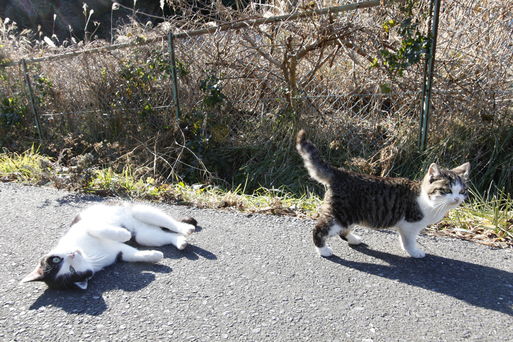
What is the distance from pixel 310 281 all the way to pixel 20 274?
2086mm

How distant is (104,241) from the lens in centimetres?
248

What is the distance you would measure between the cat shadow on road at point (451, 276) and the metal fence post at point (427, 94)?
1849 mm

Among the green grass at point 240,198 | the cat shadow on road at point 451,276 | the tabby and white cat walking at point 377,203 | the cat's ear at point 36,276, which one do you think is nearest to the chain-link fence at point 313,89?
the green grass at point 240,198

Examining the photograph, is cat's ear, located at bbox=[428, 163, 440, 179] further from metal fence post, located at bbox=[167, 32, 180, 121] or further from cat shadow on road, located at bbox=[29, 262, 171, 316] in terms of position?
metal fence post, located at bbox=[167, 32, 180, 121]

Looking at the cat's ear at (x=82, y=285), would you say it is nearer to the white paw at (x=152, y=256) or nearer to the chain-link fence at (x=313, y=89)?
the white paw at (x=152, y=256)

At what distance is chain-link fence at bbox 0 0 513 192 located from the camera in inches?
154

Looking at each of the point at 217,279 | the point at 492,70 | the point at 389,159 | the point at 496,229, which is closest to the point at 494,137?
the point at 492,70

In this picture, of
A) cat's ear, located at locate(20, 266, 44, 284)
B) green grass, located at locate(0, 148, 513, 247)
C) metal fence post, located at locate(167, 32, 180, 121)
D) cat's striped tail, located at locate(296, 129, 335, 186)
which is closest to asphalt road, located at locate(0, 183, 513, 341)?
cat's ear, located at locate(20, 266, 44, 284)

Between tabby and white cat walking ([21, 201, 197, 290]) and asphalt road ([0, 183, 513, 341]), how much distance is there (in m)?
0.08

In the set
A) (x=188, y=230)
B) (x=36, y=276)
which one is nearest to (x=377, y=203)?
(x=188, y=230)

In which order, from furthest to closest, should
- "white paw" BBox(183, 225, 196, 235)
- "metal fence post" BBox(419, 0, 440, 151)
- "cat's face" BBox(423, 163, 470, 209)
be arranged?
"metal fence post" BBox(419, 0, 440, 151), "white paw" BBox(183, 225, 196, 235), "cat's face" BBox(423, 163, 470, 209)

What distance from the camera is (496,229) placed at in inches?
111

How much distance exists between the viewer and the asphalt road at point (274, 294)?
5.82 ft

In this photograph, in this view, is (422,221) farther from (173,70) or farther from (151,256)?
(173,70)
